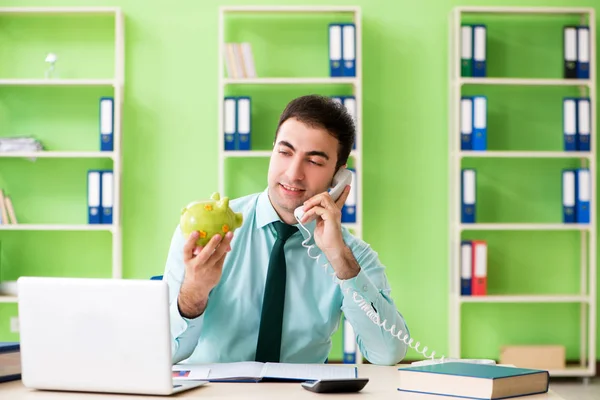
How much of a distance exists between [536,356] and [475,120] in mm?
1394

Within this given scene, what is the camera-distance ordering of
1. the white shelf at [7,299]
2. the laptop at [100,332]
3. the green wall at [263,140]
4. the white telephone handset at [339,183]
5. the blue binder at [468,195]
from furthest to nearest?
1. the green wall at [263,140]
2. the blue binder at [468,195]
3. the white shelf at [7,299]
4. the white telephone handset at [339,183]
5. the laptop at [100,332]

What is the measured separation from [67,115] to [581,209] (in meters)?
2.98

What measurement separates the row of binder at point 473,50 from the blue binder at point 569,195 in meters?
0.73

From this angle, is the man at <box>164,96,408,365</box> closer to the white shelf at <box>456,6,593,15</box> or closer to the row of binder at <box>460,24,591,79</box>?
the row of binder at <box>460,24,591,79</box>

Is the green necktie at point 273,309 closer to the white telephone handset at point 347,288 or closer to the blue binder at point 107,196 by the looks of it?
the white telephone handset at point 347,288

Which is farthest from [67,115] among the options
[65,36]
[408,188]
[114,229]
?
[408,188]

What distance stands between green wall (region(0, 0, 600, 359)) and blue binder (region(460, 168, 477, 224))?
0.82 feet

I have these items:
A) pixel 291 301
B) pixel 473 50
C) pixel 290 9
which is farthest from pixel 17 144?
pixel 291 301

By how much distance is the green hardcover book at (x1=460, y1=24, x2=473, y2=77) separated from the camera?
14.0ft

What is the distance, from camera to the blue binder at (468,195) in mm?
4211

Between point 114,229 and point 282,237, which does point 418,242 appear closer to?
point 114,229

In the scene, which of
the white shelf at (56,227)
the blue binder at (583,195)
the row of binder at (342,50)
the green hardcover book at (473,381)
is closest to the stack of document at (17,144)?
the white shelf at (56,227)

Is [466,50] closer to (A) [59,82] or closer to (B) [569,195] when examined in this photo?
(B) [569,195]

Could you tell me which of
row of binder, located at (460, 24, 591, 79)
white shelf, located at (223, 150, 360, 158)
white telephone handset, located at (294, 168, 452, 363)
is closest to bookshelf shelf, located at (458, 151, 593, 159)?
row of binder, located at (460, 24, 591, 79)
